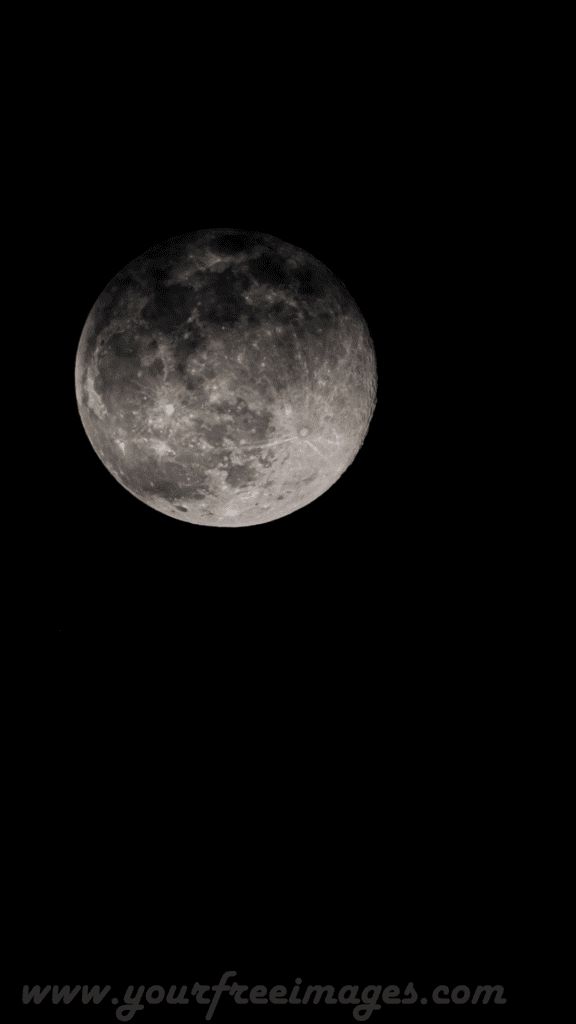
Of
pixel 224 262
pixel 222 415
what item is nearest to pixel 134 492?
pixel 222 415

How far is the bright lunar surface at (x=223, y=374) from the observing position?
3045mm

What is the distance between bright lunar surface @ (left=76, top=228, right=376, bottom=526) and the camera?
3045 millimetres

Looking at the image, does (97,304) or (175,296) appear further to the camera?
(97,304)

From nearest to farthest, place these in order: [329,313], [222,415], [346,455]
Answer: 1. [222,415]
2. [329,313]
3. [346,455]

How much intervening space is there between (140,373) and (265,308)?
70cm

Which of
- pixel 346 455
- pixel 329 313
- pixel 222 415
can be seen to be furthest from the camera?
pixel 346 455

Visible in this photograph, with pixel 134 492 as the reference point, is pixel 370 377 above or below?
above

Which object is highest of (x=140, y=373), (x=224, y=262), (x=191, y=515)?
(x=224, y=262)

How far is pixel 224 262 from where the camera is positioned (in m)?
3.18

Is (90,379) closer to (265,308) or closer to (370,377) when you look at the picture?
(265,308)

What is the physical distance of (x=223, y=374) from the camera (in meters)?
3.02

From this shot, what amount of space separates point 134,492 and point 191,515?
0.36 meters

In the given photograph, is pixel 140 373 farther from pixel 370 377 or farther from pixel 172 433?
pixel 370 377

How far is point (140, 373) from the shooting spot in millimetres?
3098
